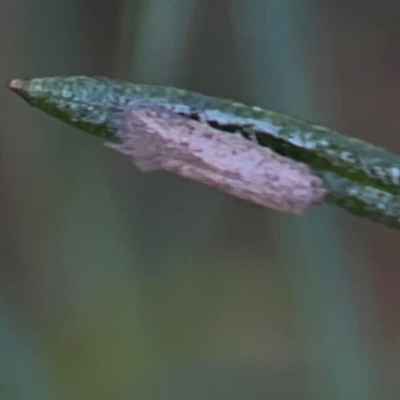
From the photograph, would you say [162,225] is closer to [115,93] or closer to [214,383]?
[214,383]

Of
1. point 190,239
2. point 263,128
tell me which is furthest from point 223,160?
point 190,239

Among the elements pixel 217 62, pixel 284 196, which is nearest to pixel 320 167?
pixel 284 196

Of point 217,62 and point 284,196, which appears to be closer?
point 284,196

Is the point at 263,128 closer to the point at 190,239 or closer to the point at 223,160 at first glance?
the point at 223,160

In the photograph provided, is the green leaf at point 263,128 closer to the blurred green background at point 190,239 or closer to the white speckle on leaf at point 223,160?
the white speckle on leaf at point 223,160

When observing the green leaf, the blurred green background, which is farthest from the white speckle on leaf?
the blurred green background

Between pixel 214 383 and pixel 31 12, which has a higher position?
pixel 31 12
